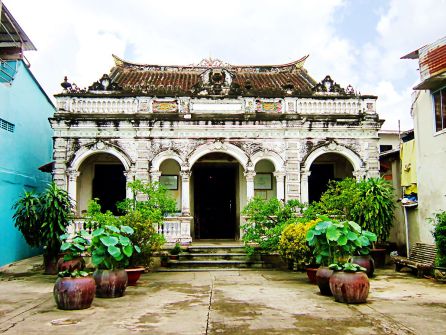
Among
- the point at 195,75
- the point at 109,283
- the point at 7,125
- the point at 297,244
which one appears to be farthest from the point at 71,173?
the point at 195,75

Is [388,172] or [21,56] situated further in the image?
[388,172]

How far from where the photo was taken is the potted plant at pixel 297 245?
9.34 metres

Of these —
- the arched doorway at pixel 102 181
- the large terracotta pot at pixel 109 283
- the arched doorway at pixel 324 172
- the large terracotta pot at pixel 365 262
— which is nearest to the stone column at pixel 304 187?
the arched doorway at pixel 324 172

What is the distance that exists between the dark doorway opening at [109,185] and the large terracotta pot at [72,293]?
24.8ft

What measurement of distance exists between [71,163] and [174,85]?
5.45m

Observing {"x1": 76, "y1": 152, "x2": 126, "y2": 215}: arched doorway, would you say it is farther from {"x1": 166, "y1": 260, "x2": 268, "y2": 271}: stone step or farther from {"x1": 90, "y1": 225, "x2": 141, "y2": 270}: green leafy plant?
{"x1": 90, "y1": 225, "x2": 141, "y2": 270}: green leafy plant

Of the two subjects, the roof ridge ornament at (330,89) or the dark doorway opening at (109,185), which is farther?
the dark doorway opening at (109,185)

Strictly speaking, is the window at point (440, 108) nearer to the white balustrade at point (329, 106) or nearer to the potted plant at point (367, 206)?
the potted plant at point (367, 206)

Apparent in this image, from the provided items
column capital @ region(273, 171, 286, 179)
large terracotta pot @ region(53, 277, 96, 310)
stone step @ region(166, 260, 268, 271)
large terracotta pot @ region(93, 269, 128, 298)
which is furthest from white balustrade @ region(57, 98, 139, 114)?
large terracotta pot @ region(53, 277, 96, 310)

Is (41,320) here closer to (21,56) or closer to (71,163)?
(71,163)

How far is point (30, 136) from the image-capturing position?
13.8m

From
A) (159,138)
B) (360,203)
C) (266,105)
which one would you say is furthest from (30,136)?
(360,203)

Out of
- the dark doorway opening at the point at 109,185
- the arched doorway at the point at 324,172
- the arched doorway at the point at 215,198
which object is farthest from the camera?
the arched doorway at the point at 215,198

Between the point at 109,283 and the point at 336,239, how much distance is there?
387cm
